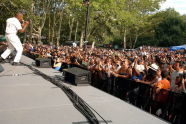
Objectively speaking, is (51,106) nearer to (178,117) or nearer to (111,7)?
(178,117)

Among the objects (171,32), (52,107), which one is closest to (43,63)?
(52,107)

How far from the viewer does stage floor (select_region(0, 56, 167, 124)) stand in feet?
9.95

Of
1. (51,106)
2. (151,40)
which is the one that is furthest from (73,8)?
(51,106)

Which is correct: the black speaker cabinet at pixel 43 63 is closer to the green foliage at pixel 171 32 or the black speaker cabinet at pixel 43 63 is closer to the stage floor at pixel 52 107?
the stage floor at pixel 52 107

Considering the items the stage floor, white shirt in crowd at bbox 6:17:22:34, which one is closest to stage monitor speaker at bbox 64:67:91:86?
A: the stage floor

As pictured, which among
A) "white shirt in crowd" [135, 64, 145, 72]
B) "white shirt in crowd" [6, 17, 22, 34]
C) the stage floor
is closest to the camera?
the stage floor

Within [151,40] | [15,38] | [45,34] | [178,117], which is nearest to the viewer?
[178,117]

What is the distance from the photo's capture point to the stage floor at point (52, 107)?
3033 millimetres

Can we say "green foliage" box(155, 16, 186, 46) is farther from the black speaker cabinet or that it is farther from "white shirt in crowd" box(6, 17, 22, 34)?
"white shirt in crowd" box(6, 17, 22, 34)

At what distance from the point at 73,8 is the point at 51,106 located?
3378cm

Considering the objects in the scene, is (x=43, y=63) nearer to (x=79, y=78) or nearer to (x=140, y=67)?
(x=140, y=67)

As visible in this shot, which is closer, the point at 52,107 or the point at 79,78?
the point at 52,107

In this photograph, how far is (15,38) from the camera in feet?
23.2

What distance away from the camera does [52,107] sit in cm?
351
